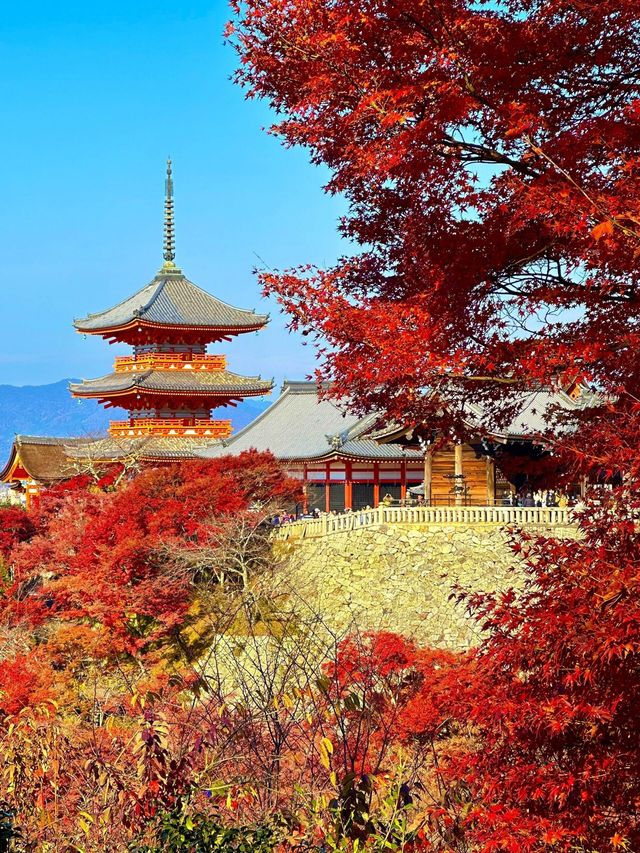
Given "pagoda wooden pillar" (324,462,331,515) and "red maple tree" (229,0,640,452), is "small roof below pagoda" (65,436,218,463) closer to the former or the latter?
"pagoda wooden pillar" (324,462,331,515)

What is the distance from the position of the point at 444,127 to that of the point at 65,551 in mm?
18804

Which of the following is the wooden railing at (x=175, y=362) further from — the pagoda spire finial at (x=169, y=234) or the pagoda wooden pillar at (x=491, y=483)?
the pagoda wooden pillar at (x=491, y=483)

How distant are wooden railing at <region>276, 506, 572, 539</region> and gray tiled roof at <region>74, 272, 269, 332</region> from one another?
13.7 meters

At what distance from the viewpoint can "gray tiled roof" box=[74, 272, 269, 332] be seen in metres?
36.2

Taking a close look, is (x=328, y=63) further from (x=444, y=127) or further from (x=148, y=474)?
(x=148, y=474)

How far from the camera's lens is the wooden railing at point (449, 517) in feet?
69.4

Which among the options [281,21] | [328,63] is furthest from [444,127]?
[281,21]

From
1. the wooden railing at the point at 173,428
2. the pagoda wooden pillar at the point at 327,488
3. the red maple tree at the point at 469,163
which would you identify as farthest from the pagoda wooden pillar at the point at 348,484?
the red maple tree at the point at 469,163

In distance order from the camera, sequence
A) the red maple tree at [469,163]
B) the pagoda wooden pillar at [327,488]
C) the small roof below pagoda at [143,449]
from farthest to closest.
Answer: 1. the small roof below pagoda at [143,449]
2. the pagoda wooden pillar at [327,488]
3. the red maple tree at [469,163]

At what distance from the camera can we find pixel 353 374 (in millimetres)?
6738

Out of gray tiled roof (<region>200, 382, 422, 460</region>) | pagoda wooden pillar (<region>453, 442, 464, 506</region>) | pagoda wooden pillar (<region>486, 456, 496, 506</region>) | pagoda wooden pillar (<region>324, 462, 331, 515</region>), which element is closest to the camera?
pagoda wooden pillar (<region>486, 456, 496, 506</region>)

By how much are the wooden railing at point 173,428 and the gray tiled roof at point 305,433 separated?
5.37 ft

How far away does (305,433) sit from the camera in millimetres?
31594

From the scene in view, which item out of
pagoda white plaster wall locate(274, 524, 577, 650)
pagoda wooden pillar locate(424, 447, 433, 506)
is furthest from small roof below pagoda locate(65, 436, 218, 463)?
pagoda white plaster wall locate(274, 524, 577, 650)
